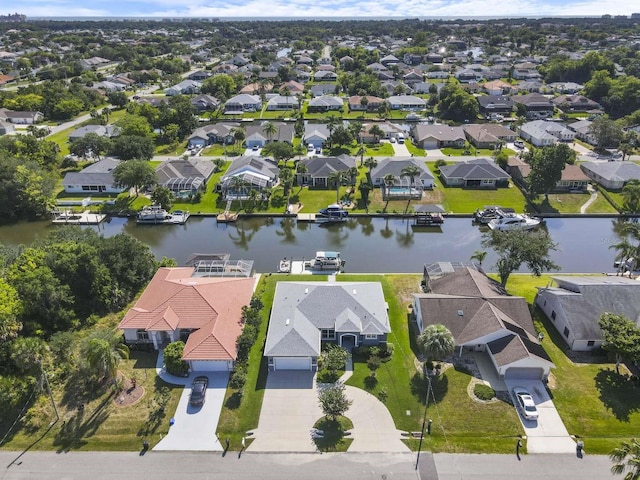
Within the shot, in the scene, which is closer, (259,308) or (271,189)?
(259,308)

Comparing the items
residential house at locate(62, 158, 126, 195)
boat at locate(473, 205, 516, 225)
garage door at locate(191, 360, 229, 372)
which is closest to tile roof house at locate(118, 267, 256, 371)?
garage door at locate(191, 360, 229, 372)

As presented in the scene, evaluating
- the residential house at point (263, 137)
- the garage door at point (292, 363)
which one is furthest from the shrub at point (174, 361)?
the residential house at point (263, 137)

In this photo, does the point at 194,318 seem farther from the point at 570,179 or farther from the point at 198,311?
the point at 570,179

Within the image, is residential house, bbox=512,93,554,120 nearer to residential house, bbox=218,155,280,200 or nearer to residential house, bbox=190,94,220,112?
residential house, bbox=218,155,280,200

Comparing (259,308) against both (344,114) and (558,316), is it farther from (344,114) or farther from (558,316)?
(344,114)

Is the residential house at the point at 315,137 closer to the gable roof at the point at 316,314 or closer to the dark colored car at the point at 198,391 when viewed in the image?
the gable roof at the point at 316,314

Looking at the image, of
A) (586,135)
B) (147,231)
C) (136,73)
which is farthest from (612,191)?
(136,73)
